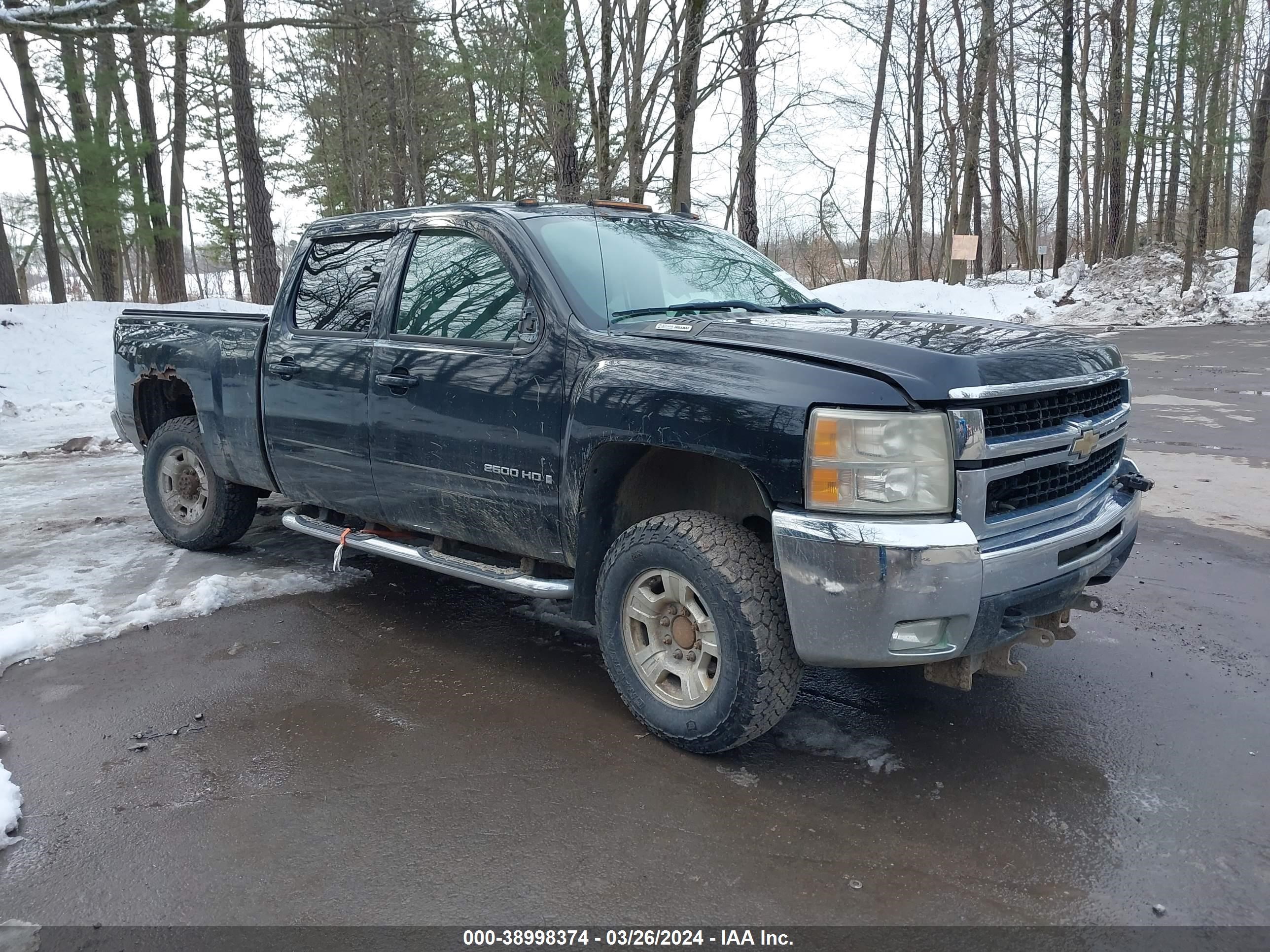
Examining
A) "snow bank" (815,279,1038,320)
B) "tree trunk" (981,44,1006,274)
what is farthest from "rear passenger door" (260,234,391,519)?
"tree trunk" (981,44,1006,274)

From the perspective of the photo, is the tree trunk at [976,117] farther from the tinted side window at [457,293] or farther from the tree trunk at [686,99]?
the tinted side window at [457,293]

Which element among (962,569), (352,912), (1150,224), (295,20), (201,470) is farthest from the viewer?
(1150,224)

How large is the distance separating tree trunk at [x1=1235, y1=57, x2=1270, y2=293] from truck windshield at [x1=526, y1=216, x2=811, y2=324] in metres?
22.7

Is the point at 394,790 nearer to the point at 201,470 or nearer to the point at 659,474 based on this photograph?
the point at 659,474

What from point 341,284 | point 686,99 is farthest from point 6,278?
point 341,284

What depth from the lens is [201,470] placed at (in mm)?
5633

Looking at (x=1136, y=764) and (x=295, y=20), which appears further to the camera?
(x=295, y=20)

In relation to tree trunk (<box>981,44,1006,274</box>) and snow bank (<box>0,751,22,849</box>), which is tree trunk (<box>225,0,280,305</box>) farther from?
tree trunk (<box>981,44,1006,274</box>)

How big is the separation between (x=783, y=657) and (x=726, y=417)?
79 centimetres

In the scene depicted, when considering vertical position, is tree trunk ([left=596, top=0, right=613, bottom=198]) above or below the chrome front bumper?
above

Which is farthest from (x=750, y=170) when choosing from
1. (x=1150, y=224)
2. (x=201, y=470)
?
(x=1150, y=224)

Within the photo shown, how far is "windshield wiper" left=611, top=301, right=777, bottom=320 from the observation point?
3.76 metres

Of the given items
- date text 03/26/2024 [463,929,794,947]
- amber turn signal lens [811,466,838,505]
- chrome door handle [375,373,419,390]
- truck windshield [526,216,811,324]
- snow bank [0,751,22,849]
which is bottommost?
date text 03/26/2024 [463,929,794,947]

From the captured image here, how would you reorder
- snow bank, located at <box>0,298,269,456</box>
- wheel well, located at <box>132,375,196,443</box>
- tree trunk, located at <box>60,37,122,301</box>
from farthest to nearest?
tree trunk, located at <box>60,37,122,301</box>, snow bank, located at <box>0,298,269,456</box>, wheel well, located at <box>132,375,196,443</box>
